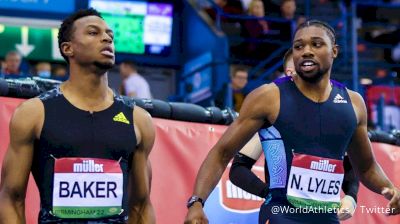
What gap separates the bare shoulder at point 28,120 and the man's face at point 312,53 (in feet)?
4.82

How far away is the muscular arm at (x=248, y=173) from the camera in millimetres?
6051

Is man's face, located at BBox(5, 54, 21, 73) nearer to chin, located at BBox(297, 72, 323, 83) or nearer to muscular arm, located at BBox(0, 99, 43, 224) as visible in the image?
chin, located at BBox(297, 72, 323, 83)

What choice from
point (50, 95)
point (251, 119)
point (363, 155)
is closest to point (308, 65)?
point (251, 119)

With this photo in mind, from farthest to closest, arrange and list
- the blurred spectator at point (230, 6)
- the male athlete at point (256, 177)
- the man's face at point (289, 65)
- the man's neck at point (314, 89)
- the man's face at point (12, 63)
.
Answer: the blurred spectator at point (230, 6)
the man's face at point (12, 63)
the man's face at point (289, 65)
the male athlete at point (256, 177)
the man's neck at point (314, 89)

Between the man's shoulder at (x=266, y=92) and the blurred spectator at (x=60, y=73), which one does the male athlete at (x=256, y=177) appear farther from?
the blurred spectator at (x=60, y=73)

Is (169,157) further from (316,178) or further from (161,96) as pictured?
(161,96)

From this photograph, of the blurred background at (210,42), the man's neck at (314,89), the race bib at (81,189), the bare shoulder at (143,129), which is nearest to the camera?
the race bib at (81,189)

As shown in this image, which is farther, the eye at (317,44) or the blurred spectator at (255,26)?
the blurred spectator at (255,26)

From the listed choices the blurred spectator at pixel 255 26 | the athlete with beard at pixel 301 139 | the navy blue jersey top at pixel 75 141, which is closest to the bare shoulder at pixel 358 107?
the athlete with beard at pixel 301 139

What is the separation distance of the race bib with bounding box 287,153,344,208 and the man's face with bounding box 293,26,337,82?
1.53 ft

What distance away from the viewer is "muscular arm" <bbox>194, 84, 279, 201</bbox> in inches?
214

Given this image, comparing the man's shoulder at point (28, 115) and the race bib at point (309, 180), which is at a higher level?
the man's shoulder at point (28, 115)

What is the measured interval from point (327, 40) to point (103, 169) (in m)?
1.52

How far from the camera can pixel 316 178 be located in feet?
17.8
